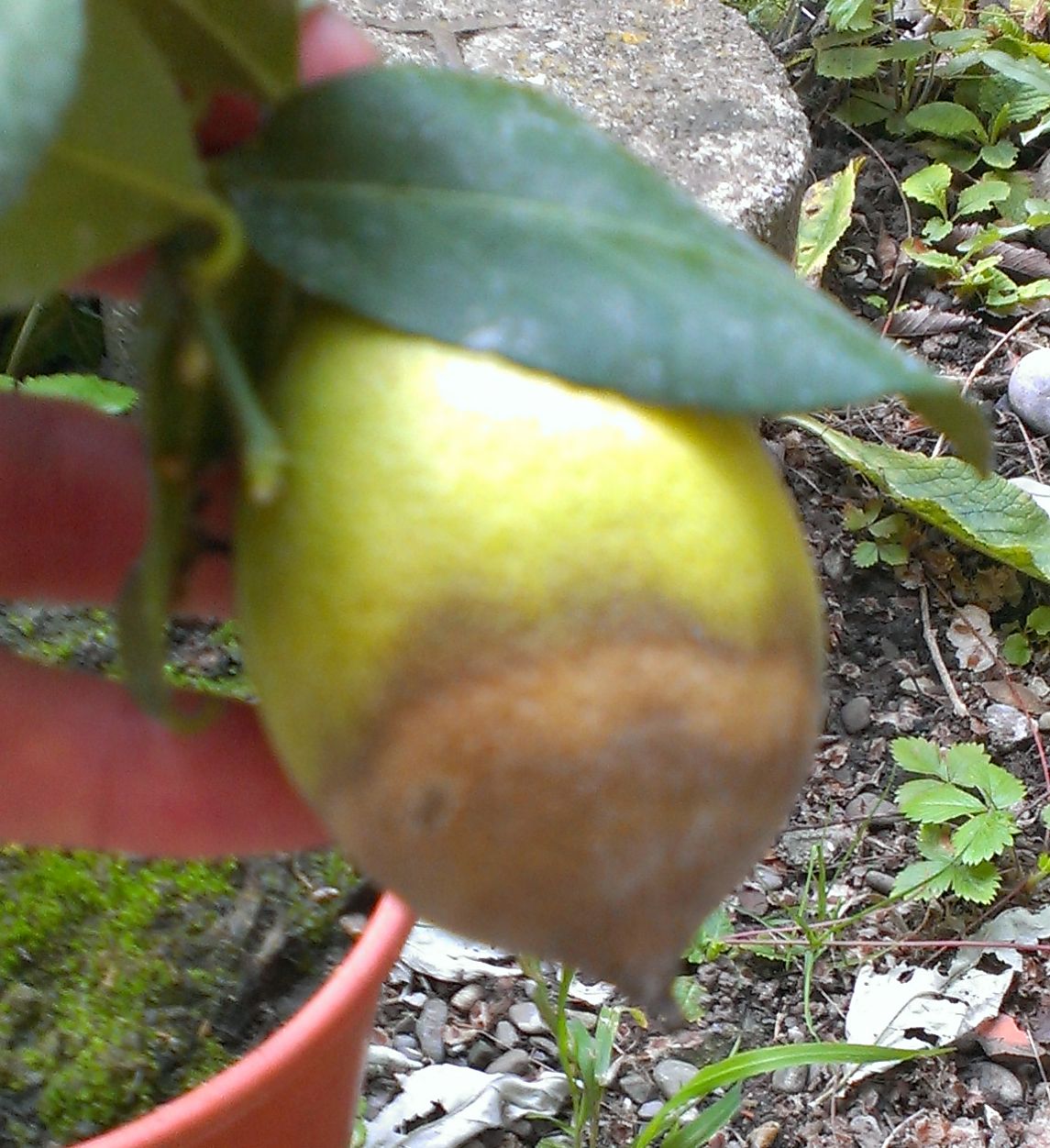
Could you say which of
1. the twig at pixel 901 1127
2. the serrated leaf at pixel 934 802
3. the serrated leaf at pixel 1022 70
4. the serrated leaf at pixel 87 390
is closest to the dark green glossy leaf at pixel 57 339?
the serrated leaf at pixel 87 390

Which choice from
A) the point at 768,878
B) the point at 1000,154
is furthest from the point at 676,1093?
the point at 1000,154

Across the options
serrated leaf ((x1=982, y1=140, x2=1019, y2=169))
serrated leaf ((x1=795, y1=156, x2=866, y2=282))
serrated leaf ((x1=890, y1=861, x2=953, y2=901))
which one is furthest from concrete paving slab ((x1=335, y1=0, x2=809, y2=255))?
serrated leaf ((x1=890, y1=861, x2=953, y2=901))

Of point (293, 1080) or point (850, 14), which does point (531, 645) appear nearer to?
point (293, 1080)

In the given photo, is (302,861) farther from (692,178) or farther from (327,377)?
(692,178)

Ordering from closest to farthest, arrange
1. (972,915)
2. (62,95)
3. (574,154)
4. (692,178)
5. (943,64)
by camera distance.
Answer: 1. (62,95)
2. (574,154)
3. (972,915)
4. (692,178)
5. (943,64)

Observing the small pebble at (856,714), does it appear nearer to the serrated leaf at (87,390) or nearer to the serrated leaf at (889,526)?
the serrated leaf at (889,526)

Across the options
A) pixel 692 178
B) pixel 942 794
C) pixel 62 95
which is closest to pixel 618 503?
pixel 62 95

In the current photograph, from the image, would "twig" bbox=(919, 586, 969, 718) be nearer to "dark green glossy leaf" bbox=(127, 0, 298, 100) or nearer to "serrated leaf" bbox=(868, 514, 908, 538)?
"serrated leaf" bbox=(868, 514, 908, 538)
